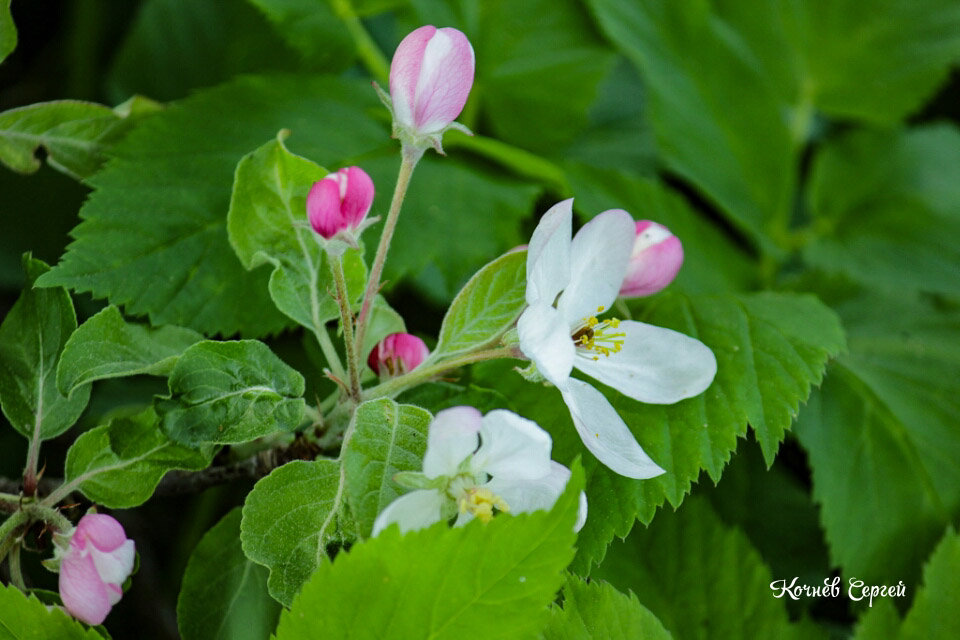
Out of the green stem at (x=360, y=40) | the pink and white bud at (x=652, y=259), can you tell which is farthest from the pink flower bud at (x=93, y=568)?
the green stem at (x=360, y=40)

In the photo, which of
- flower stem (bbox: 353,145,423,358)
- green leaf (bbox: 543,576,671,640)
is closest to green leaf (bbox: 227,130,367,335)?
flower stem (bbox: 353,145,423,358)

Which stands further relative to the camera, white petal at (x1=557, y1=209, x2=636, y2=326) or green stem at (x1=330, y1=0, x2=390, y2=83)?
green stem at (x1=330, y1=0, x2=390, y2=83)

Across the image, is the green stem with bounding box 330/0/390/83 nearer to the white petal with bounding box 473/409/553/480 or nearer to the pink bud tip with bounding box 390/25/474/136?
the pink bud tip with bounding box 390/25/474/136

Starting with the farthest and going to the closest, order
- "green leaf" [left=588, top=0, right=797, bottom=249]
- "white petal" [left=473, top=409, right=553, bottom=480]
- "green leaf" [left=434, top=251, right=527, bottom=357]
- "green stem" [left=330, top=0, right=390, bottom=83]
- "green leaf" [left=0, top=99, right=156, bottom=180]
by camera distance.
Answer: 1. "green leaf" [left=588, top=0, right=797, bottom=249]
2. "green stem" [left=330, top=0, right=390, bottom=83]
3. "green leaf" [left=0, top=99, right=156, bottom=180]
4. "green leaf" [left=434, top=251, right=527, bottom=357]
5. "white petal" [left=473, top=409, right=553, bottom=480]

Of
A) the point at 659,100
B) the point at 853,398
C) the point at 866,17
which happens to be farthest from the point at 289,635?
the point at 866,17

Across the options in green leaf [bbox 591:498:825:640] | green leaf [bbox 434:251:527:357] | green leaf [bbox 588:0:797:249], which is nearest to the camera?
green leaf [bbox 434:251:527:357]

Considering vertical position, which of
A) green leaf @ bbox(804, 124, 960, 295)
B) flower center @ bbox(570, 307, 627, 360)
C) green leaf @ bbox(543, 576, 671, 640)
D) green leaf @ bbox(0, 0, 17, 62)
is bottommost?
green leaf @ bbox(804, 124, 960, 295)

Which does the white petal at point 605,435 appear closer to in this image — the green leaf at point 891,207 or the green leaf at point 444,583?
the green leaf at point 444,583

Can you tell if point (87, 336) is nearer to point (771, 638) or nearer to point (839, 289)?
point (771, 638)
